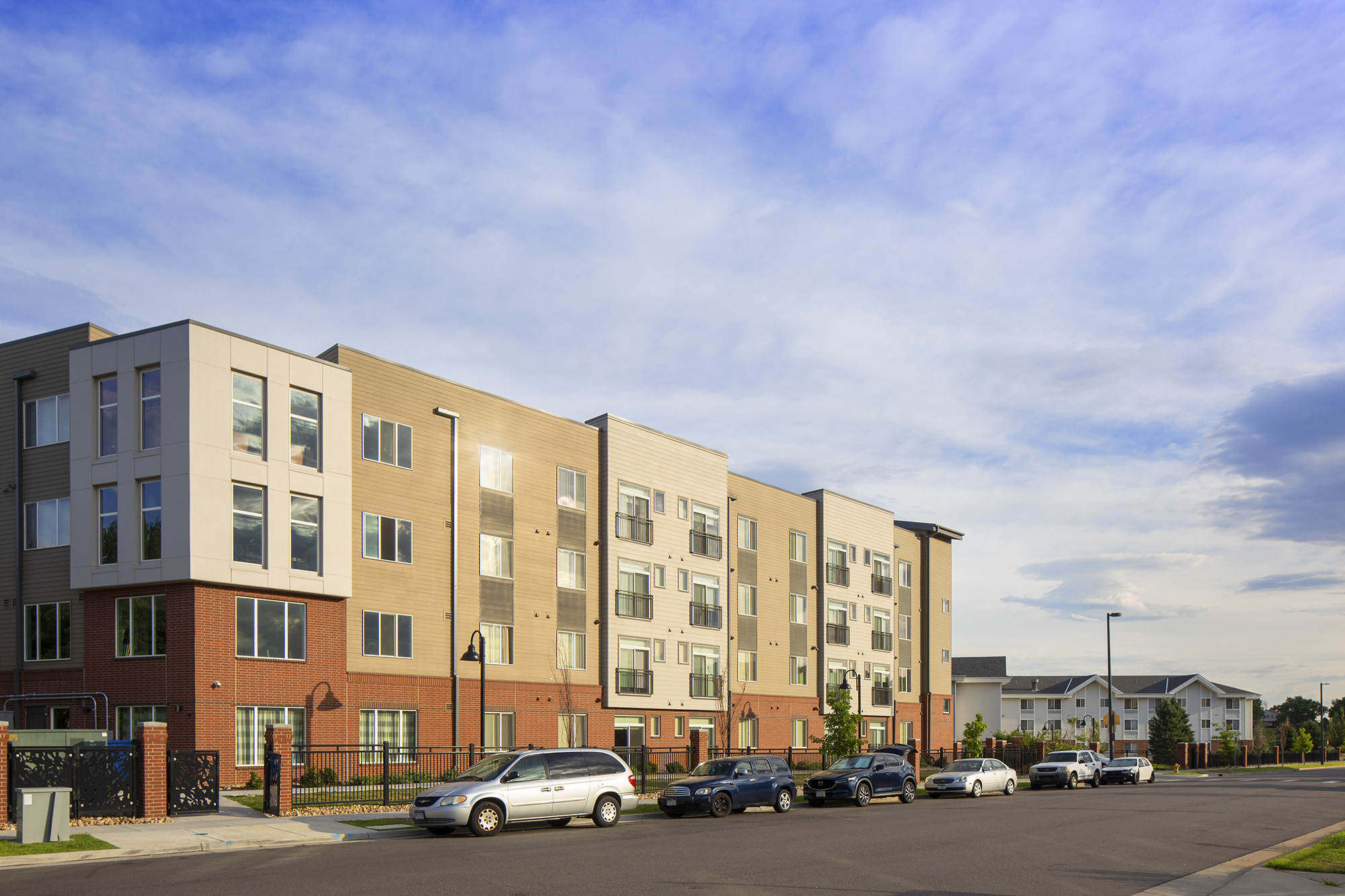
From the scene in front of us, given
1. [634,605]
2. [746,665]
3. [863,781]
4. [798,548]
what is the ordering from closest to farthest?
[863,781] < [634,605] < [746,665] < [798,548]

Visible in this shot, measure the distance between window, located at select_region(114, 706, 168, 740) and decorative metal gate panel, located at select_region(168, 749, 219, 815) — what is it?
8.13 meters

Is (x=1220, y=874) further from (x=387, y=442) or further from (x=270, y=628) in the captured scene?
(x=387, y=442)

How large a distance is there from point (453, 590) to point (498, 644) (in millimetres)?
3110

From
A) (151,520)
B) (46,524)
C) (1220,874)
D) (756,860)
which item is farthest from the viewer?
(46,524)

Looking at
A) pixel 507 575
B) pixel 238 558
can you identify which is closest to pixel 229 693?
pixel 238 558

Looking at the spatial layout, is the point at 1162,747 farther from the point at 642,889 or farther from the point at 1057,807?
the point at 642,889

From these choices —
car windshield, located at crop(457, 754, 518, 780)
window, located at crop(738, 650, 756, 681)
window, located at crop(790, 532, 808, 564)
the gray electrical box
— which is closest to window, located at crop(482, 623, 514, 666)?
window, located at crop(738, 650, 756, 681)

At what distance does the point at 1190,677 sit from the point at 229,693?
118 meters

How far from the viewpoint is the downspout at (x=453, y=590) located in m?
39.5

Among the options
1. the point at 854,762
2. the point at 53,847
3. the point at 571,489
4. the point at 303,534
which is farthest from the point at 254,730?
the point at 854,762

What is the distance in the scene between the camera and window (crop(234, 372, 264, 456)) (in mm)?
33812

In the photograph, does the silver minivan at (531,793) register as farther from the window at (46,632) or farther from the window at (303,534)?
the window at (46,632)

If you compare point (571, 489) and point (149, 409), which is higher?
point (149, 409)

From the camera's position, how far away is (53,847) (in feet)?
61.6
